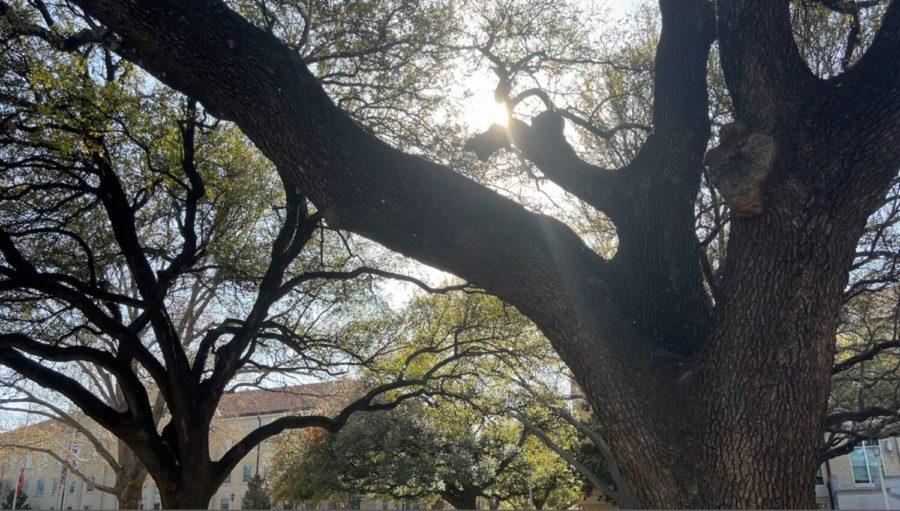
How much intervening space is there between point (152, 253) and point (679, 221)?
759 cm

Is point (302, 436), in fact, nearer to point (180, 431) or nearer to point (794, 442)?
point (180, 431)

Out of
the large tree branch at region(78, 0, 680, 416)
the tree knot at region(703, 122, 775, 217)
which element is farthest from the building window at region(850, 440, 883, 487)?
the large tree branch at region(78, 0, 680, 416)

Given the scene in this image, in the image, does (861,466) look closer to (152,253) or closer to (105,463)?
(152,253)

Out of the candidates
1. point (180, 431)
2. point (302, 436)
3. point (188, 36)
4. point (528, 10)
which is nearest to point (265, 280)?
point (180, 431)

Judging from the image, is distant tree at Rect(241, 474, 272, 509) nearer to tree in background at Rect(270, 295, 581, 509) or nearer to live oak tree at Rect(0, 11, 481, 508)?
tree in background at Rect(270, 295, 581, 509)

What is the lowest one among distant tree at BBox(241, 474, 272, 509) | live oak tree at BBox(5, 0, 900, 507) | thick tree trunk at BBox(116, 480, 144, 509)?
distant tree at BBox(241, 474, 272, 509)

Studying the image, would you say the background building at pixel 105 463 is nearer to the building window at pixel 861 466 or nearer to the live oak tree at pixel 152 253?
the live oak tree at pixel 152 253

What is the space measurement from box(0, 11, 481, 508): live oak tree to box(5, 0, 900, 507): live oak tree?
2.72 m

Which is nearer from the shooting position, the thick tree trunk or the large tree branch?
the large tree branch

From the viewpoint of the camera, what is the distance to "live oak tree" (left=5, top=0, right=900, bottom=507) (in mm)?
2986

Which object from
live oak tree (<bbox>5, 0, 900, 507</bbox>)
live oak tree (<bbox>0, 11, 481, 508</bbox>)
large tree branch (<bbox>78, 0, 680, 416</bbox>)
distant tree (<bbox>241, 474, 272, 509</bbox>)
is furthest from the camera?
distant tree (<bbox>241, 474, 272, 509</bbox>)

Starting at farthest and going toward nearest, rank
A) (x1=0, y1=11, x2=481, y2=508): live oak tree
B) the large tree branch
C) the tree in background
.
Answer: the tree in background
(x1=0, y1=11, x2=481, y2=508): live oak tree
the large tree branch

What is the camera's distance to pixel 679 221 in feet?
12.3

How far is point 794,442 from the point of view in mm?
2916
